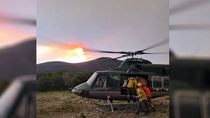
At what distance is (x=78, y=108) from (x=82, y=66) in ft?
1.20

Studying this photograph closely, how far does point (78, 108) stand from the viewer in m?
2.71

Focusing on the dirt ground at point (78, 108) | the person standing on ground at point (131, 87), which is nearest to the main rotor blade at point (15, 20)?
the dirt ground at point (78, 108)

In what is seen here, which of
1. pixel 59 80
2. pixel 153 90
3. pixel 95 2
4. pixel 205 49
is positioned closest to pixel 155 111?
pixel 153 90

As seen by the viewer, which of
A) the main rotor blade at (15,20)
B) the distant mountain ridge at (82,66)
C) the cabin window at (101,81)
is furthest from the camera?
the cabin window at (101,81)

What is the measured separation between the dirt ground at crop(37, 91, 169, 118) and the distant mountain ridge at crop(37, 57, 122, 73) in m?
0.20

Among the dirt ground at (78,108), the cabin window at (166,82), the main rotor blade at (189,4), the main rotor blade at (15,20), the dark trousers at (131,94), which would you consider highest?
the main rotor blade at (189,4)

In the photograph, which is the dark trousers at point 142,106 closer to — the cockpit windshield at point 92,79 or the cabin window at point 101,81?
the cabin window at point 101,81

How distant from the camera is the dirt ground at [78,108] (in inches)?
104

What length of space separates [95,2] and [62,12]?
0.94 feet

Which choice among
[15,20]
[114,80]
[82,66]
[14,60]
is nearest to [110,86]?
[114,80]

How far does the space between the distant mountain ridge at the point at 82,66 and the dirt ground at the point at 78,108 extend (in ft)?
0.66

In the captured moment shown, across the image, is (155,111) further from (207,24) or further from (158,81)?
(207,24)

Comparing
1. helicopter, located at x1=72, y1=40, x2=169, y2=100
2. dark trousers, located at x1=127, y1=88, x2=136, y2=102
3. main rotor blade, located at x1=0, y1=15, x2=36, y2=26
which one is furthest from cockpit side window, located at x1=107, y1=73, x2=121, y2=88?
main rotor blade, located at x1=0, y1=15, x2=36, y2=26

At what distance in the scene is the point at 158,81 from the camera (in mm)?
2764
